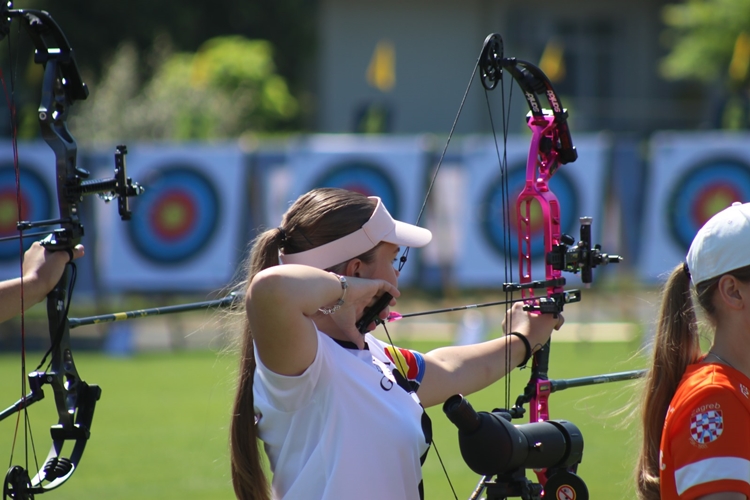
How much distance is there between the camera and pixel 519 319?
7.29 feet

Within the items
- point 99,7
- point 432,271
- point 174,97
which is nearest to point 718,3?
point 432,271

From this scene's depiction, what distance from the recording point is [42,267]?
7.54 ft

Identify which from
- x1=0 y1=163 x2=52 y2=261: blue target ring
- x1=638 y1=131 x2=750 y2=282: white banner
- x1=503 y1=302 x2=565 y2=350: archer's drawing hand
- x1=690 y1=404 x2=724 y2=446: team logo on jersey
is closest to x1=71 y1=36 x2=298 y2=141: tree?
x1=0 y1=163 x2=52 y2=261: blue target ring

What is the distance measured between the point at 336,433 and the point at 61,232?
99 centimetres

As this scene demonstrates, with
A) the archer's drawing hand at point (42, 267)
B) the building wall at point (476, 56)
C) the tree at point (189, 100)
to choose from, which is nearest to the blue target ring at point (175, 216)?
the tree at point (189, 100)

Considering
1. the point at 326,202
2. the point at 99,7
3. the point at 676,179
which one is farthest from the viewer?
the point at 99,7

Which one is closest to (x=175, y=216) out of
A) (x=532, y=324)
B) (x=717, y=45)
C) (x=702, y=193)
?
(x=702, y=193)

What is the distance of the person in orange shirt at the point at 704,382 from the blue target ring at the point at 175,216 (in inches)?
324

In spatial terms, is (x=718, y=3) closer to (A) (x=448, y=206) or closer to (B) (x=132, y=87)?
(A) (x=448, y=206)

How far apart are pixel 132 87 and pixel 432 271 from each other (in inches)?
269

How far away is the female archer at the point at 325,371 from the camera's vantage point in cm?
167

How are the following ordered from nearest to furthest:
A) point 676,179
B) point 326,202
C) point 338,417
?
point 338,417
point 326,202
point 676,179

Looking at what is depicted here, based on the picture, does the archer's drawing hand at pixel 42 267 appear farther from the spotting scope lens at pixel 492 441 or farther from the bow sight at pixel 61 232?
the spotting scope lens at pixel 492 441

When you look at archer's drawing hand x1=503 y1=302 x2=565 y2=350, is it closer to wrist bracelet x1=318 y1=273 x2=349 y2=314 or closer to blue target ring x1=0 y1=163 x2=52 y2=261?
wrist bracelet x1=318 y1=273 x2=349 y2=314
